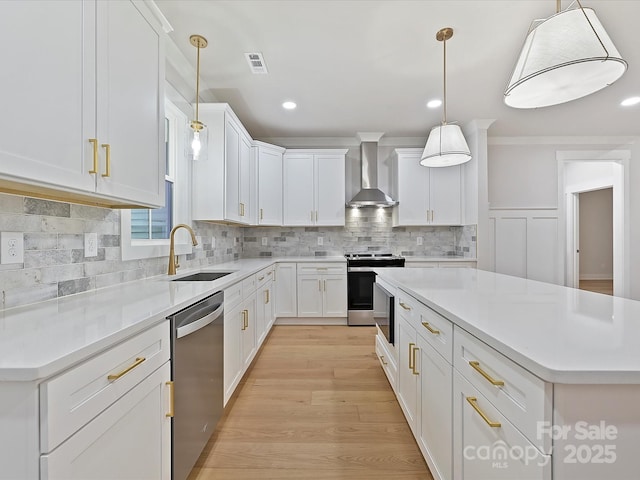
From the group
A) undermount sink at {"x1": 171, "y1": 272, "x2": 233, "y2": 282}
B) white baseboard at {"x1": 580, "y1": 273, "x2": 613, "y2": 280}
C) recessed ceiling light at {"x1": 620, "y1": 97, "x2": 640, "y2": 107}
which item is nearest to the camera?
undermount sink at {"x1": 171, "y1": 272, "x2": 233, "y2": 282}

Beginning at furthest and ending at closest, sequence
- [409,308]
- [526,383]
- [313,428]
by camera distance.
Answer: [313,428] → [409,308] → [526,383]

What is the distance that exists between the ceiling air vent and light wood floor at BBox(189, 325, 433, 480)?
271cm

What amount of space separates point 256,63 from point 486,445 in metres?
2.99

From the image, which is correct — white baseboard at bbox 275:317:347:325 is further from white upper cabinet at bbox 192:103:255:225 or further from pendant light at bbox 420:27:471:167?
pendant light at bbox 420:27:471:167

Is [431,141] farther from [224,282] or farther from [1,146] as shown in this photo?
[1,146]

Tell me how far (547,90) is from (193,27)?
2287 mm

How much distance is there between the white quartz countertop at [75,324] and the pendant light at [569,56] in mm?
1810

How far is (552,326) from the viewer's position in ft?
3.12

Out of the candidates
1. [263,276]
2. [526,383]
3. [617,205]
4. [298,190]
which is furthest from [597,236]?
[526,383]

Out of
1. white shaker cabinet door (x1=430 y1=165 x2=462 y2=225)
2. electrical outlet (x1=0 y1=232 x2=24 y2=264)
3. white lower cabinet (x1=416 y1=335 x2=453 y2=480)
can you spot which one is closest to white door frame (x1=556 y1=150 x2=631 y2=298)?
white shaker cabinet door (x1=430 y1=165 x2=462 y2=225)

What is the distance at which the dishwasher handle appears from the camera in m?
1.33

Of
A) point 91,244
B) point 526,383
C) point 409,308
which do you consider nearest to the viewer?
point 526,383

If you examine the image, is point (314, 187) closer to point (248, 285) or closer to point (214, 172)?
point (214, 172)

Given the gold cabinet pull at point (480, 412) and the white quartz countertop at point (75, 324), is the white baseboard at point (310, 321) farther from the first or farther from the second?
the gold cabinet pull at point (480, 412)
